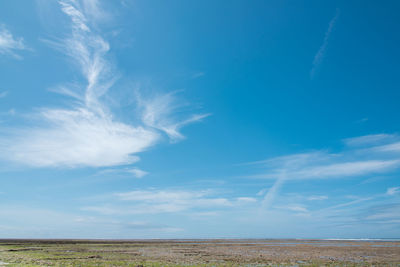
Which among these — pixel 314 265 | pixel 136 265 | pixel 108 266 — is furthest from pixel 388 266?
pixel 108 266

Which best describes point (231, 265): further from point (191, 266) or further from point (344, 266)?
point (344, 266)

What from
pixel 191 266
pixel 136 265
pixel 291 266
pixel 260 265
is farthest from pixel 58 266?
pixel 291 266

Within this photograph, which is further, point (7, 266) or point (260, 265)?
point (260, 265)

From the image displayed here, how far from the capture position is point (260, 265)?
109 ft

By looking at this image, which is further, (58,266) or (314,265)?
(314,265)

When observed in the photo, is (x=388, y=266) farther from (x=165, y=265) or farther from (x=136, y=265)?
(x=136, y=265)

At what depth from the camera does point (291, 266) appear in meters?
32.5

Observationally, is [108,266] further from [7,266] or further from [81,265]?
[7,266]

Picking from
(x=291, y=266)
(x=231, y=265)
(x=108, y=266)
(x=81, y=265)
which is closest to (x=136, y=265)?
(x=108, y=266)

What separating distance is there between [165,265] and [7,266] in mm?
16777

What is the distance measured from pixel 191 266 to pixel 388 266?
24365 millimetres

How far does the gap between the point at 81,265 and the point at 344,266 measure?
32.5 metres

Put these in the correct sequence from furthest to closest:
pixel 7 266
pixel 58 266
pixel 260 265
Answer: pixel 260 265 → pixel 58 266 → pixel 7 266

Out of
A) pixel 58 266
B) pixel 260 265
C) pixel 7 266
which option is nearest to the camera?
pixel 7 266
